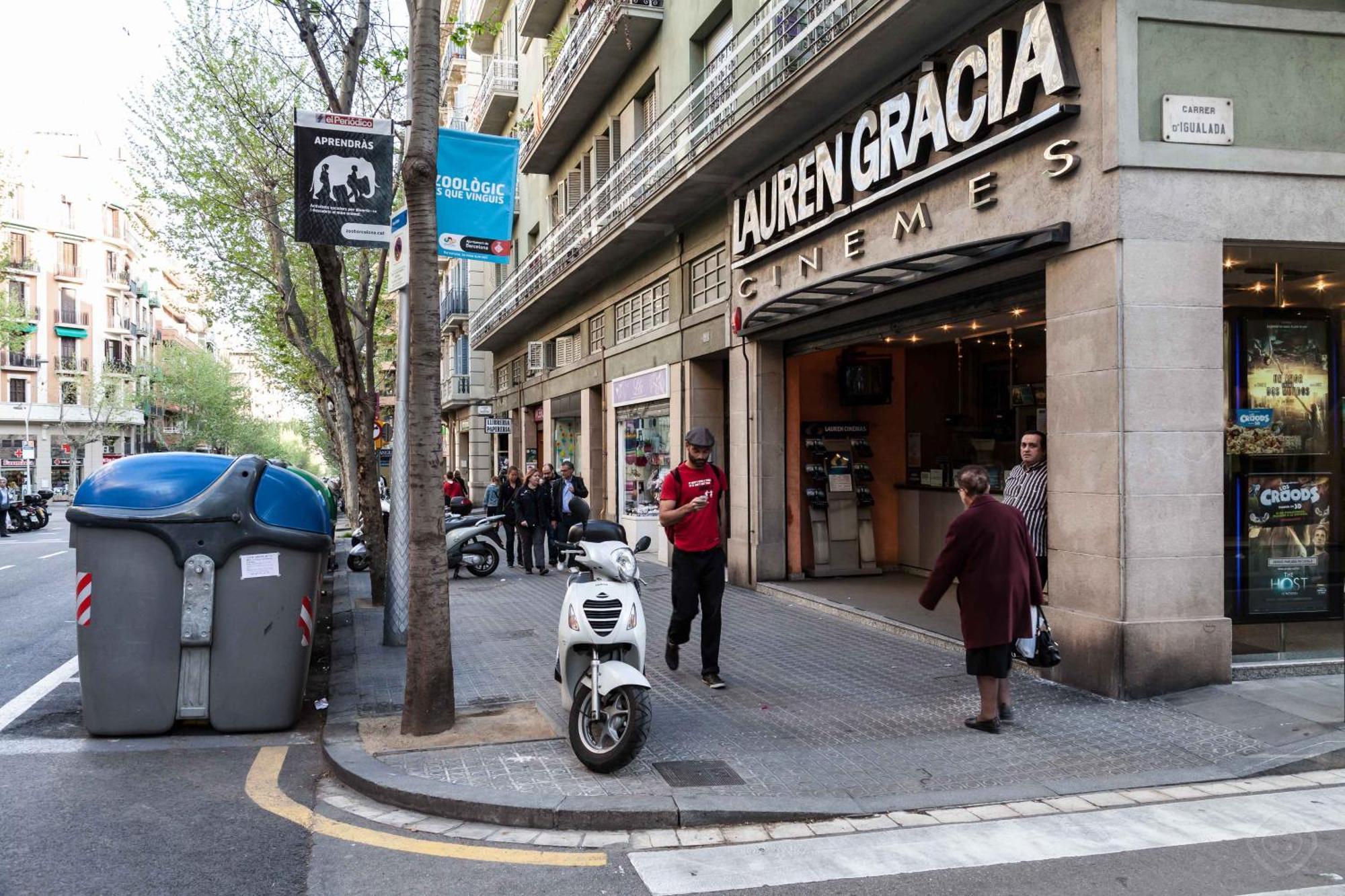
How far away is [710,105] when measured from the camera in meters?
13.2

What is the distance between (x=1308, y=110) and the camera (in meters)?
7.05

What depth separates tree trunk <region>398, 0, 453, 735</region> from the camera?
602 centimetres

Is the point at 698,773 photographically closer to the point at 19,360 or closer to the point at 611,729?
the point at 611,729

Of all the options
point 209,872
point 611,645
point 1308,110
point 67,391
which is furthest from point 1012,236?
point 67,391

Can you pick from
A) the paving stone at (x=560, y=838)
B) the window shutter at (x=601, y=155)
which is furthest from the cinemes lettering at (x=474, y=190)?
the window shutter at (x=601, y=155)

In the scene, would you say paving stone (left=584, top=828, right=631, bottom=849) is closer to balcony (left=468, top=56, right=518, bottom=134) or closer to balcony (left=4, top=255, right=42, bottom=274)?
balcony (left=468, top=56, right=518, bottom=134)

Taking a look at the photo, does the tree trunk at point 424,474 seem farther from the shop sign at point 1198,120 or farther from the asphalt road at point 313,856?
the shop sign at point 1198,120

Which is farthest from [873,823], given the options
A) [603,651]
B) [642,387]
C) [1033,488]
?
[642,387]

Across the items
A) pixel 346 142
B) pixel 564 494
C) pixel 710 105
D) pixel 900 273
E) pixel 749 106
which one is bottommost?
pixel 564 494

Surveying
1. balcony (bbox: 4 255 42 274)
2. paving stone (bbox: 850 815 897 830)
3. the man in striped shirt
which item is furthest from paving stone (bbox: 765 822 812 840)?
balcony (bbox: 4 255 42 274)

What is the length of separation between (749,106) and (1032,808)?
886cm

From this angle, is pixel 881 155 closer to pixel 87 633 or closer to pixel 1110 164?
pixel 1110 164

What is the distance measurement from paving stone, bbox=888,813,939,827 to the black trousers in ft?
8.76

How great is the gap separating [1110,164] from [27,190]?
240ft
